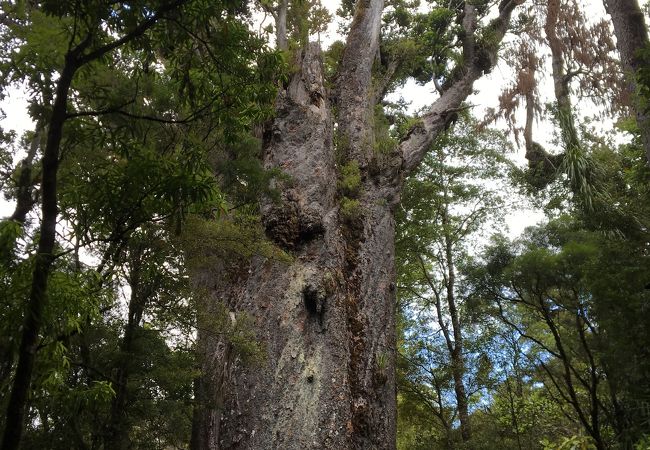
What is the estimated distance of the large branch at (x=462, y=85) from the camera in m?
8.02

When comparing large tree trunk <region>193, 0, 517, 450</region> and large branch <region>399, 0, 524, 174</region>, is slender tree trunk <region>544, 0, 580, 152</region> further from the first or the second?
large tree trunk <region>193, 0, 517, 450</region>

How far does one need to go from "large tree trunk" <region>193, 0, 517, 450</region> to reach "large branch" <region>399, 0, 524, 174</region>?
0.58 m

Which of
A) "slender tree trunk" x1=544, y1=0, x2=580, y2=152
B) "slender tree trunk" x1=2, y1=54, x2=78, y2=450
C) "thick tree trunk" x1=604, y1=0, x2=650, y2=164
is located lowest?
"slender tree trunk" x1=2, y1=54, x2=78, y2=450

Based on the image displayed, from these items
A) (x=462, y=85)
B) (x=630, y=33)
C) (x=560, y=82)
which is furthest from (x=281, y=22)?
→ (x=630, y=33)

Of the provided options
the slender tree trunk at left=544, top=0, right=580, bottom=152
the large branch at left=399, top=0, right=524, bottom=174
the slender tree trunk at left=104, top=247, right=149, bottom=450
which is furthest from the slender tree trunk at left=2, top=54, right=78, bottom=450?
the slender tree trunk at left=544, top=0, right=580, bottom=152

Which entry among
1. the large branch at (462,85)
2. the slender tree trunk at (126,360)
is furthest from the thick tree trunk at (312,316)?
the large branch at (462,85)

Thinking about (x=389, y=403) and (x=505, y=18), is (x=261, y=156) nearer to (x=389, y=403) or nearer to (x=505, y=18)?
(x=389, y=403)

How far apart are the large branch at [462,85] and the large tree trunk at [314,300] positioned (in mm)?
577

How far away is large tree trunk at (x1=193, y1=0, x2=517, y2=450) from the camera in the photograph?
450 cm

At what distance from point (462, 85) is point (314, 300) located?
6225 mm

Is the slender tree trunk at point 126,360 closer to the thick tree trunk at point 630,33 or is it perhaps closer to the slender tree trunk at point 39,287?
the slender tree trunk at point 39,287

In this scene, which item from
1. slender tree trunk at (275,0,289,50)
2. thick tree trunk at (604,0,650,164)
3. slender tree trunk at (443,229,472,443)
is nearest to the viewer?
thick tree trunk at (604,0,650,164)

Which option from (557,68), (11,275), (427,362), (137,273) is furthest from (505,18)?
(11,275)

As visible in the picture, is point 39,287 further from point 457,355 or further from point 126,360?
point 457,355
